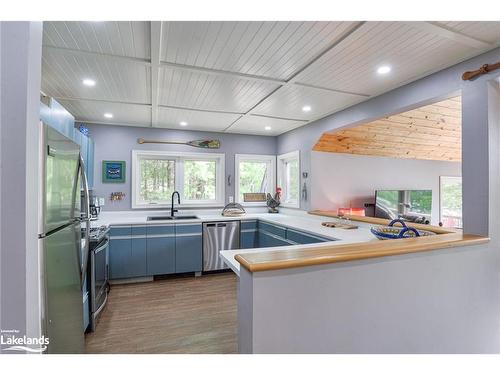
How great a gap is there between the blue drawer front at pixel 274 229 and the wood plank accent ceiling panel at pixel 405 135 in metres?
1.34

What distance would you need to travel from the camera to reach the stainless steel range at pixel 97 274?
2250mm

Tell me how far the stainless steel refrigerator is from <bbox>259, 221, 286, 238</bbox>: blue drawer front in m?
2.23

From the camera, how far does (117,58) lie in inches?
74.3

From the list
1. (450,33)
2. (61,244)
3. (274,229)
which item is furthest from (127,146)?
(450,33)

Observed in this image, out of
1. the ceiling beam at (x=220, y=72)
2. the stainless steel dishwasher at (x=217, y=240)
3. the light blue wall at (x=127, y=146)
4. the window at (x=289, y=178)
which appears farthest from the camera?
the window at (x=289, y=178)

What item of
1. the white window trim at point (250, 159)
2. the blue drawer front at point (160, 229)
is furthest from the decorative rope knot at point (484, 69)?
the blue drawer front at point (160, 229)

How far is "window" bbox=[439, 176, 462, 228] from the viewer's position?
5156 millimetres

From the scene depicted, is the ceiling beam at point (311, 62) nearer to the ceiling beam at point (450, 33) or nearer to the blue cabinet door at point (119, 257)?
the ceiling beam at point (450, 33)

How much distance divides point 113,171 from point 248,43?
3.09 m

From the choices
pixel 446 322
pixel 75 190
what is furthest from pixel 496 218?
pixel 75 190

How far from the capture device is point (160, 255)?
3.46m

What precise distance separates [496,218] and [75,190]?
288 centimetres
